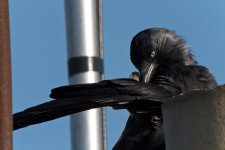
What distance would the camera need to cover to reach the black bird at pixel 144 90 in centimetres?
346

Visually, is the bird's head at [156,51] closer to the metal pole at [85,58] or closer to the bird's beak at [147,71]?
the bird's beak at [147,71]

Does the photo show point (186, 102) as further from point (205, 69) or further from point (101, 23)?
point (101, 23)

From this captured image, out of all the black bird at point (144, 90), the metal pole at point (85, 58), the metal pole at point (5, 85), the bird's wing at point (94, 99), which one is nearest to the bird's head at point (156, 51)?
the black bird at point (144, 90)

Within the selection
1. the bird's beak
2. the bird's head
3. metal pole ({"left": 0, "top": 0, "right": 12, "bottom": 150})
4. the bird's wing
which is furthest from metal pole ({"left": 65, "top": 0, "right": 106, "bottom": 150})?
metal pole ({"left": 0, "top": 0, "right": 12, "bottom": 150})

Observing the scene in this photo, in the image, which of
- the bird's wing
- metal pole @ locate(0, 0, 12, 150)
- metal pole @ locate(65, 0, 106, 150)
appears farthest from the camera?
metal pole @ locate(65, 0, 106, 150)

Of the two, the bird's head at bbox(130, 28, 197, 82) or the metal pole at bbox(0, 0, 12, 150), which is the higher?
the bird's head at bbox(130, 28, 197, 82)

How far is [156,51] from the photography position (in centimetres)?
439

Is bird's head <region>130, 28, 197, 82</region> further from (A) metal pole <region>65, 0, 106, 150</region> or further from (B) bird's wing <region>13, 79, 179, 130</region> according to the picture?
(A) metal pole <region>65, 0, 106, 150</region>

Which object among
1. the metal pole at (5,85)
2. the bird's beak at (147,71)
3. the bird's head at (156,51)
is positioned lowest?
the metal pole at (5,85)

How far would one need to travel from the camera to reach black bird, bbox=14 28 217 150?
3.46 meters

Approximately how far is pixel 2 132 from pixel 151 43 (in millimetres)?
2352

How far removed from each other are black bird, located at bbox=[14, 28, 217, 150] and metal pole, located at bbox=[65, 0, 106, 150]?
1.88m

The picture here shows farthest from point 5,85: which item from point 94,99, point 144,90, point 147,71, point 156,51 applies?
point 156,51

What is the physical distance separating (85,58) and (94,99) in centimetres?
308
